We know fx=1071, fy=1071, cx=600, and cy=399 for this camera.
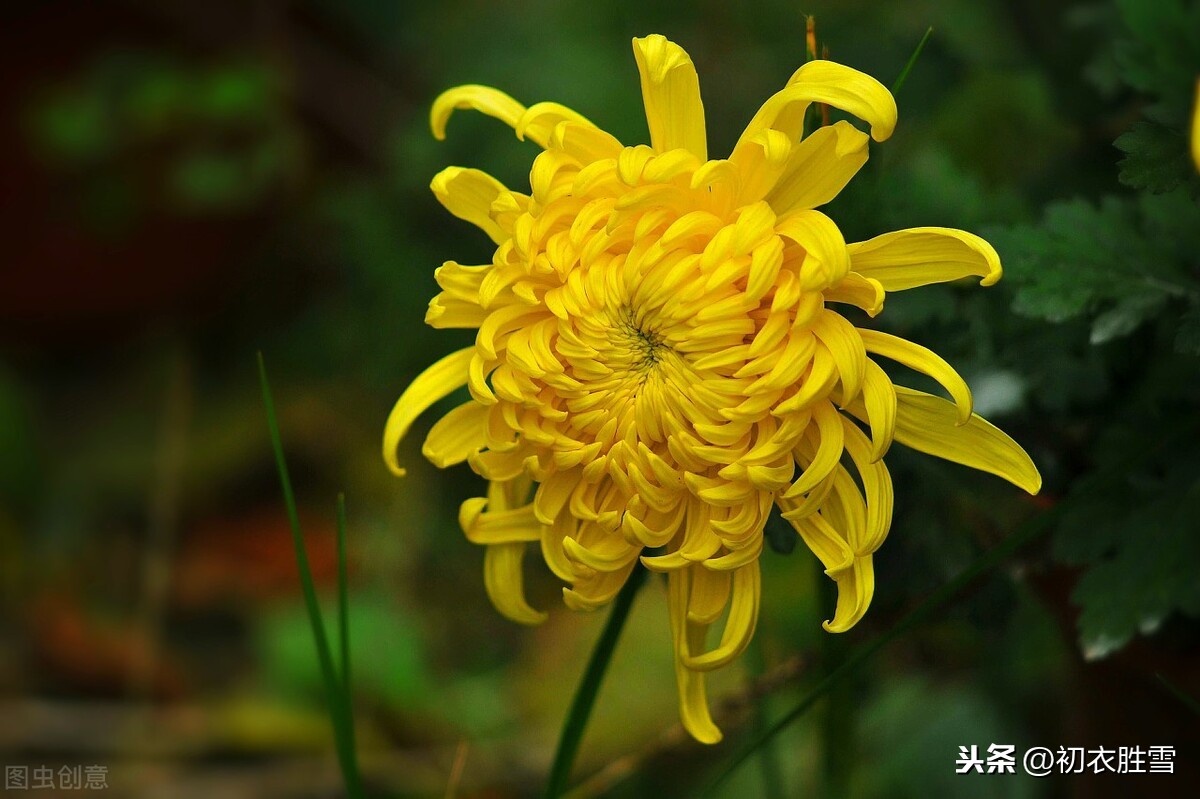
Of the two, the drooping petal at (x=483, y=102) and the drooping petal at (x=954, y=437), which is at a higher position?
the drooping petal at (x=483, y=102)

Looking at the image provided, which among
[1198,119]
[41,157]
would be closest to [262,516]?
[41,157]

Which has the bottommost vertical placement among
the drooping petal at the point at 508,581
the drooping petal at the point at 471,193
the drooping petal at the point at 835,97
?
the drooping petal at the point at 508,581

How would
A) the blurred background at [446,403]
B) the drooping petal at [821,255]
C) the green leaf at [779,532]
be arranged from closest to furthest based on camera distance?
the drooping petal at [821,255] → the green leaf at [779,532] → the blurred background at [446,403]

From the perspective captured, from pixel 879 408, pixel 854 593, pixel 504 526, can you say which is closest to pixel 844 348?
pixel 879 408

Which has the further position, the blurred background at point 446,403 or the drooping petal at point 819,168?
the blurred background at point 446,403

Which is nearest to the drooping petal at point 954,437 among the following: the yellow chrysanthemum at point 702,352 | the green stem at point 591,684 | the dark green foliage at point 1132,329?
the yellow chrysanthemum at point 702,352

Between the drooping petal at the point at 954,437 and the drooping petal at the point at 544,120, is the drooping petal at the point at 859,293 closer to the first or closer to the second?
the drooping petal at the point at 954,437

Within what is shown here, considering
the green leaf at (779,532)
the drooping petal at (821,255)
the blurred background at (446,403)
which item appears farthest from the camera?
the blurred background at (446,403)
